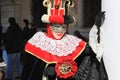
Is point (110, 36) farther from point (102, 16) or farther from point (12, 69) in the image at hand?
point (12, 69)

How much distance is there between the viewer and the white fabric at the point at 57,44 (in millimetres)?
3963

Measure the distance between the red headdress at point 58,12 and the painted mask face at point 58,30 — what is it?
6 centimetres

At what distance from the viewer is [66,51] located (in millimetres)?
3969

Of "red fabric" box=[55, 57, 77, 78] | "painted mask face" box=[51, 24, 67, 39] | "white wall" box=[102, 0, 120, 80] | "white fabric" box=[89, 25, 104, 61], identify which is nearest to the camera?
"white wall" box=[102, 0, 120, 80]

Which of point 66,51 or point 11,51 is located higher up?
point 66,51

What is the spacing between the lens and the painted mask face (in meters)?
3.96

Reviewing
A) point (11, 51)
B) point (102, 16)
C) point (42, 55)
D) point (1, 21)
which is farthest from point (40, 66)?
point (1, 21)

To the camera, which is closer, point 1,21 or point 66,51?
point 66,51

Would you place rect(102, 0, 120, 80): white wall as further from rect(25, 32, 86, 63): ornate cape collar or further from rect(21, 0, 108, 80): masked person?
rect(25, 32, 86, 63): ornate cape collar

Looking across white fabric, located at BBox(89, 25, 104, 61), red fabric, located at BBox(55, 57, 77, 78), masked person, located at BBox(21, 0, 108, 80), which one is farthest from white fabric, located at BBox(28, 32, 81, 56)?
white fabric, located at BBox(89, 25, 104, 61)

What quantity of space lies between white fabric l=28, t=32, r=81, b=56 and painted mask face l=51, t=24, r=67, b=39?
1.8 inches

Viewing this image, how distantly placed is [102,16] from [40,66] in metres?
0.97

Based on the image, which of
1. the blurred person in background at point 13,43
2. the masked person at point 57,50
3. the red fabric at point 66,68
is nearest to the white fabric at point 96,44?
the masked person at point 57,50

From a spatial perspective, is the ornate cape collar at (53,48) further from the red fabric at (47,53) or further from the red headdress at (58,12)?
the red headdress at (58,12)
